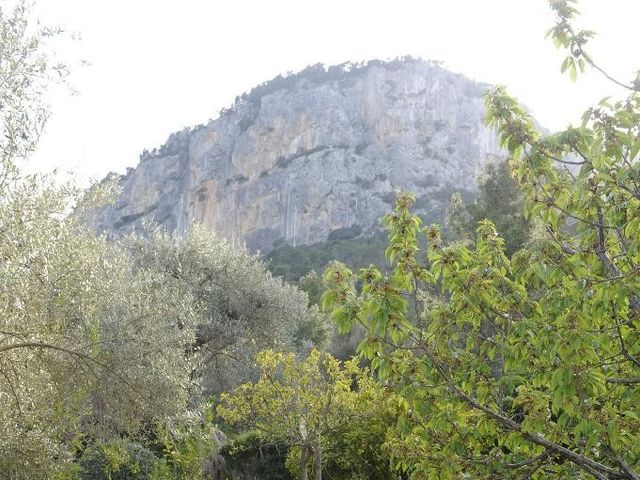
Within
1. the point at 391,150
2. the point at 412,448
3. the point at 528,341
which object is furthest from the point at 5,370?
the point at 391,150

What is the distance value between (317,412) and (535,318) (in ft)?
26.1

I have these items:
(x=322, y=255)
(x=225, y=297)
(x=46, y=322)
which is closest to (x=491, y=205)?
(x=225, y=297)

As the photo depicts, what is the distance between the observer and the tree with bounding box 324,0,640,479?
3.91m

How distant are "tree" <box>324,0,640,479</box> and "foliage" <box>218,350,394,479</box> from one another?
682 cm

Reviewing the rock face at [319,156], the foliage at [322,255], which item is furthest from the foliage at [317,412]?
the rock face at [319,156]

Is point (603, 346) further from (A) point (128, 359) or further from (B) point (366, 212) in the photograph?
(B) point (366, 212)

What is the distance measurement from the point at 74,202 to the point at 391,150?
272 ft

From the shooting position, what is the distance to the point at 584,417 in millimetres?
3820

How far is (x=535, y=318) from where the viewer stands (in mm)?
4906

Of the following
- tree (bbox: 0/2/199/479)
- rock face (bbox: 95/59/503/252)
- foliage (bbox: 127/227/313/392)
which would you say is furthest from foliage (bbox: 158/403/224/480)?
rock face (bbox: 95/59/503/252)

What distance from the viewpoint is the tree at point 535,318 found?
391 centimetres

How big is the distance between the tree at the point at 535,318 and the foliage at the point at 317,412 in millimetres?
6821

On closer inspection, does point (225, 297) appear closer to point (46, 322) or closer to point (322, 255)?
point (46, 322)

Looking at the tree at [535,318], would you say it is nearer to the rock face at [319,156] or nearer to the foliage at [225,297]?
the foliage at [225,297]
